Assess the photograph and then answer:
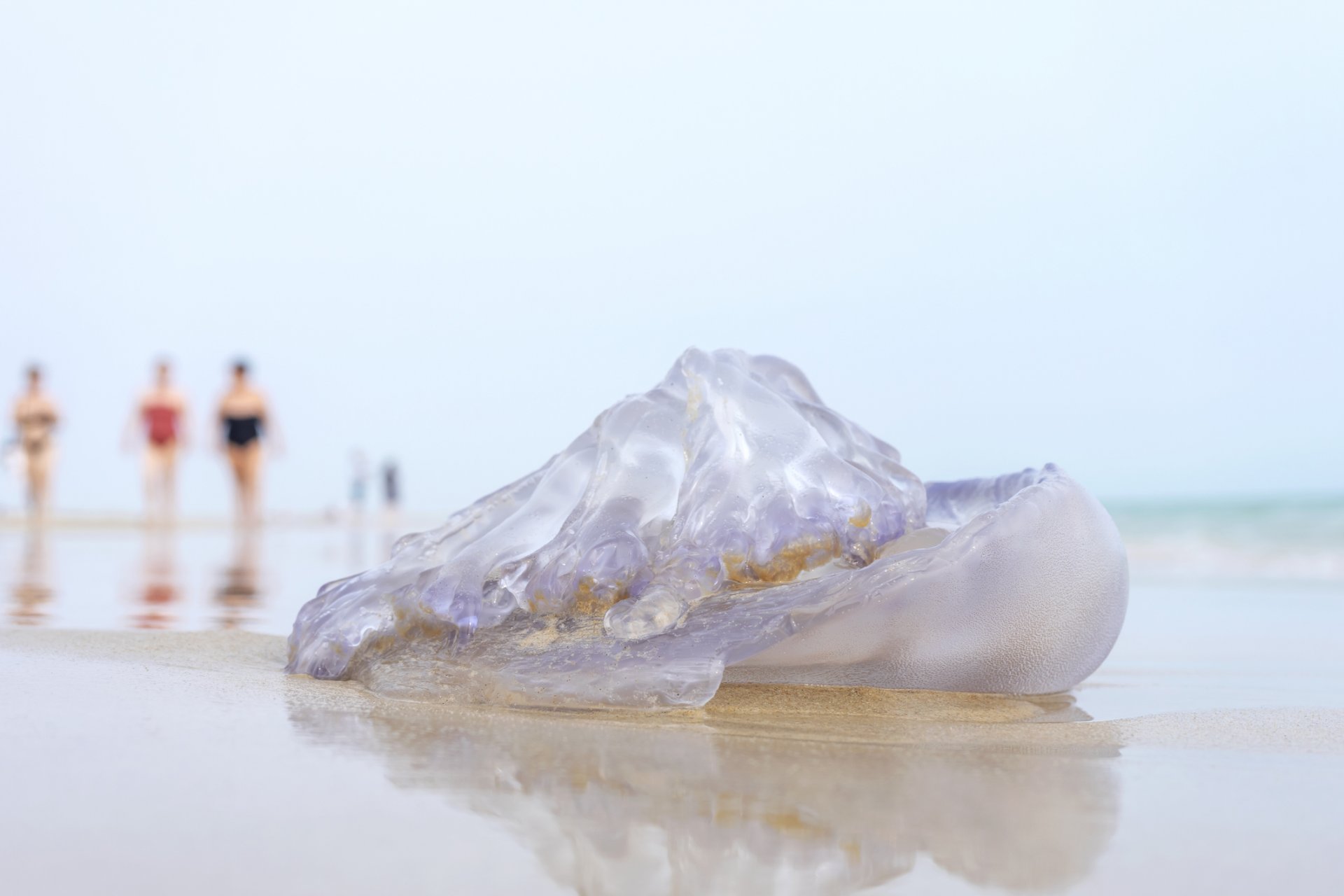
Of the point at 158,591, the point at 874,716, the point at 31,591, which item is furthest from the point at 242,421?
the point at 874,716

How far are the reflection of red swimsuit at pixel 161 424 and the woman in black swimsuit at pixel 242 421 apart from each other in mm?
544

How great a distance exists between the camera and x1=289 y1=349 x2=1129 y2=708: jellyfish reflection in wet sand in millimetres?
1469

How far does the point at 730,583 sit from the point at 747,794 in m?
0.59

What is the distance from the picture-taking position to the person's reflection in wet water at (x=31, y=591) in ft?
8.03

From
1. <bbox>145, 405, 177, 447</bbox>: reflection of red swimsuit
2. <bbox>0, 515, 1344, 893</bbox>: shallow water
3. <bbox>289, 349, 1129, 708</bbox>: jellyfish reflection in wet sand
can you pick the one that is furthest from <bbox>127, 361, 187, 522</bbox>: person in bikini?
<bbox>289, 349, 1129, 708</bbox>: jellyfish reflection in wet sand

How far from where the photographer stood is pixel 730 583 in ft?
5.07

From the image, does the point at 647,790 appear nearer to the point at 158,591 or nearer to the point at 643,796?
the point at 643,796

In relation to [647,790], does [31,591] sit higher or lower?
Answer: higher

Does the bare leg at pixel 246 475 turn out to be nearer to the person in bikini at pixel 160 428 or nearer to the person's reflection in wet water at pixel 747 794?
the person in bikini at pixel 160 428

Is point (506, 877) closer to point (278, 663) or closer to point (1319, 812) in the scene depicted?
point (1319, 812)

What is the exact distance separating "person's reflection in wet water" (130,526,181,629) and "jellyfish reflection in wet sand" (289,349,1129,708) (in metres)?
0.99

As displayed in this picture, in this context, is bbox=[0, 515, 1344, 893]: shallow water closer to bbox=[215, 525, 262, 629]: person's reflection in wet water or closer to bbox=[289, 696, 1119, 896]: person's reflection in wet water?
bbox=[289, 696, 1119, 896]: person's reflection in wet water

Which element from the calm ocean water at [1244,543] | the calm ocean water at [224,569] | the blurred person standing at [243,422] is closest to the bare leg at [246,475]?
the blurred person standing at [243,422]

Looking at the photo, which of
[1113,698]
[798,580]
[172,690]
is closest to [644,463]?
[798,580]
